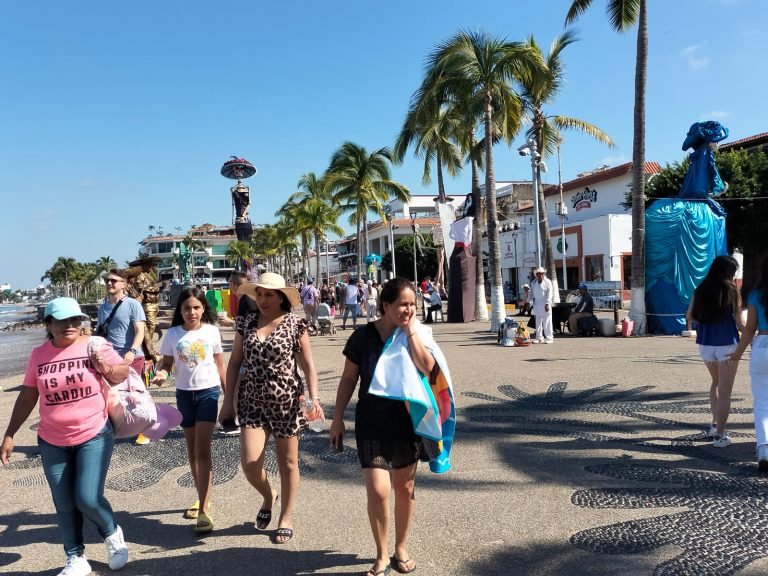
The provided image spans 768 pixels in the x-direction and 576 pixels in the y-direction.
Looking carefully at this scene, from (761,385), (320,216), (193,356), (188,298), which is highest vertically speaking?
(320,216)

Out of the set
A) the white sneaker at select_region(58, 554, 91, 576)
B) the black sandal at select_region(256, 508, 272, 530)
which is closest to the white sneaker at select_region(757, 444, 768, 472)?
the black sandal at select_region(256, 508, 272, 530)

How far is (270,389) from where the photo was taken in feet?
12.4

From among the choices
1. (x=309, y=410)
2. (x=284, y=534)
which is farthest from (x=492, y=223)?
(x=284, y=534)

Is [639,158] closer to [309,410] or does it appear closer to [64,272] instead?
[309,410]

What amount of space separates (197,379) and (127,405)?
0.50 metres

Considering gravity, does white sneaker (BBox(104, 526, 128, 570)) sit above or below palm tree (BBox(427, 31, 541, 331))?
below

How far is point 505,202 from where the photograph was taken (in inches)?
2274

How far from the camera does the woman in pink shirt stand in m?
3.32

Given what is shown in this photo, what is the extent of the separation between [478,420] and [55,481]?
4.36 metres

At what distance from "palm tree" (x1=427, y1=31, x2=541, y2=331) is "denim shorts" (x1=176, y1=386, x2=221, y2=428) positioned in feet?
42.7

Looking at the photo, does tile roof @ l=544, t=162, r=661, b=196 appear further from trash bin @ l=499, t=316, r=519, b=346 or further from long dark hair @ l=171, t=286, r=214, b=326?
long dark hair @ l=171, t=286, r=214, b=326

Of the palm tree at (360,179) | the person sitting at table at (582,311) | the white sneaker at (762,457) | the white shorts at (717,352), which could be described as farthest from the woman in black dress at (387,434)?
the palm tree at (360,179)

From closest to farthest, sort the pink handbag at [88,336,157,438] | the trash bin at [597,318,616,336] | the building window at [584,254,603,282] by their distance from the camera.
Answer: the pink handbag at [88,336,157,438] → the trash bin at [597,318,616,336] → the building window at [584,254,603,282]

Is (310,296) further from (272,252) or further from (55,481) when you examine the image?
(272,252)
